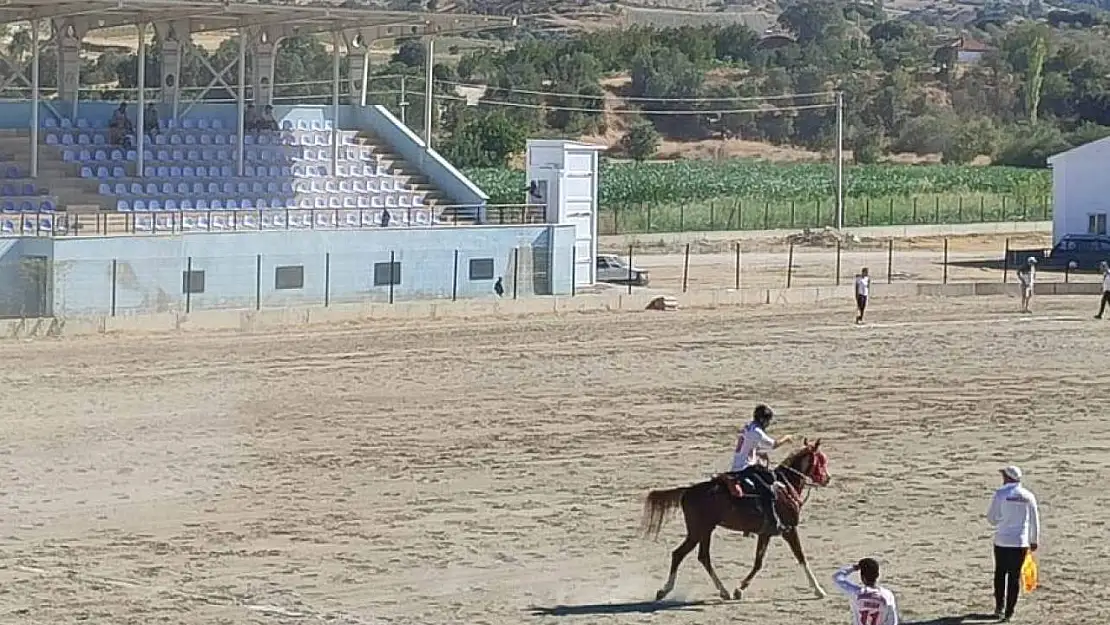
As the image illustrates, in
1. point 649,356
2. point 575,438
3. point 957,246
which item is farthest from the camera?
point 957,246

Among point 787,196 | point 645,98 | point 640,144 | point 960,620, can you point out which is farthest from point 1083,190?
point 645,98

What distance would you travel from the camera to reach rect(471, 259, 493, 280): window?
4516 centimetres

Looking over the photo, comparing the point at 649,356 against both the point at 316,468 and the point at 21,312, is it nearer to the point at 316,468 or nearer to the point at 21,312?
the point at 21,312

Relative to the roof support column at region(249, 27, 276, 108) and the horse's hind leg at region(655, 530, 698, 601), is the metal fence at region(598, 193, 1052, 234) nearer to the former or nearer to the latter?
the roof support column at region(249, 27, 276, 108)

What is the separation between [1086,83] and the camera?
141250 millimetres

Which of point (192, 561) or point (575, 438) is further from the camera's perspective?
point (575, 438)

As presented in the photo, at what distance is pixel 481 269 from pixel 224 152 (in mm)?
7366

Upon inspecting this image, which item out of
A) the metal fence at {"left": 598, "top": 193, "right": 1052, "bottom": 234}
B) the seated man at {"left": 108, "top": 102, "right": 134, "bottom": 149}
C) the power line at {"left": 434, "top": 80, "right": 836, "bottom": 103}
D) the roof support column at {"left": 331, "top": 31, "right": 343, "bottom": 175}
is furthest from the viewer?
the power line at {"left": 434, "top": 80, "right": 836, "bottom": 103}

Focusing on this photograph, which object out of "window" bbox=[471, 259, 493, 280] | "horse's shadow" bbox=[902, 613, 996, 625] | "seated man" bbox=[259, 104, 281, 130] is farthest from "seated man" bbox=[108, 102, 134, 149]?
"horse's shadow" bbox=[902, 613, 996, 625]

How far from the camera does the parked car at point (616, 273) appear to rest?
2042 inches

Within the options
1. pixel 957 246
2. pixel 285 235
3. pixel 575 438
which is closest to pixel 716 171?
pixel 957 246

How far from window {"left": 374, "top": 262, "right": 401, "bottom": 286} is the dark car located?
2573 cm

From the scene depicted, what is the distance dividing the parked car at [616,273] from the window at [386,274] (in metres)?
9.08

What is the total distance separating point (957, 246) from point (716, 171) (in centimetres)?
2625
